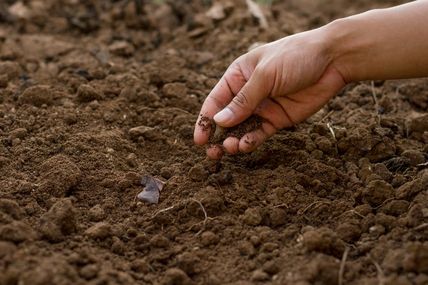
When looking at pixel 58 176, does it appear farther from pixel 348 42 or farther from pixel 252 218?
pixel 348 42

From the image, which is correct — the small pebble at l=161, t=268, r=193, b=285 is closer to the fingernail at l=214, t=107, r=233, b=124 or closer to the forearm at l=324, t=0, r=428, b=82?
the fingernail at l=214, t=107, r=233, b=124

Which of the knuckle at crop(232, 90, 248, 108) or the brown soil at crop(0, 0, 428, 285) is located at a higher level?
the knuckle at crop(232, 90, 248, 108)

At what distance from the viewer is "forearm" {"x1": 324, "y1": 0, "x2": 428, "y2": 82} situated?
2314 mm

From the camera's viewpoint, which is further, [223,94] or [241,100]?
[223,94]

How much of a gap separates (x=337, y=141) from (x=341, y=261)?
2.63ft

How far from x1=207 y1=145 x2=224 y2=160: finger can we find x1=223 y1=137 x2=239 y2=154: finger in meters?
0.03

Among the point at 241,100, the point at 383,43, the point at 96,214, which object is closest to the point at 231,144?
the point at 241,100

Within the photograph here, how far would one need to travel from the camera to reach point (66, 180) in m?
2.32

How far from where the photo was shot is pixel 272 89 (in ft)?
7.89

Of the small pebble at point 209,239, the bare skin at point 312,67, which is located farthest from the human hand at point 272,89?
the small pebble at point 209,239

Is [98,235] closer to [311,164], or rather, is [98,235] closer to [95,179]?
[95,179]

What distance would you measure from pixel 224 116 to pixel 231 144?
12cm

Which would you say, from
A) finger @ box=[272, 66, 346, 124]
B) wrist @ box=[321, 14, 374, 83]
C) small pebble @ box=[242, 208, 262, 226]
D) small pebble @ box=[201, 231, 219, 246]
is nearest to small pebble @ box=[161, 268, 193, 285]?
small pebble @ box=[201, 231, 219, 246]

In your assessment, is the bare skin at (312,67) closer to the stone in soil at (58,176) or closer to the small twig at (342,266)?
the stone in soil at (58,176)
